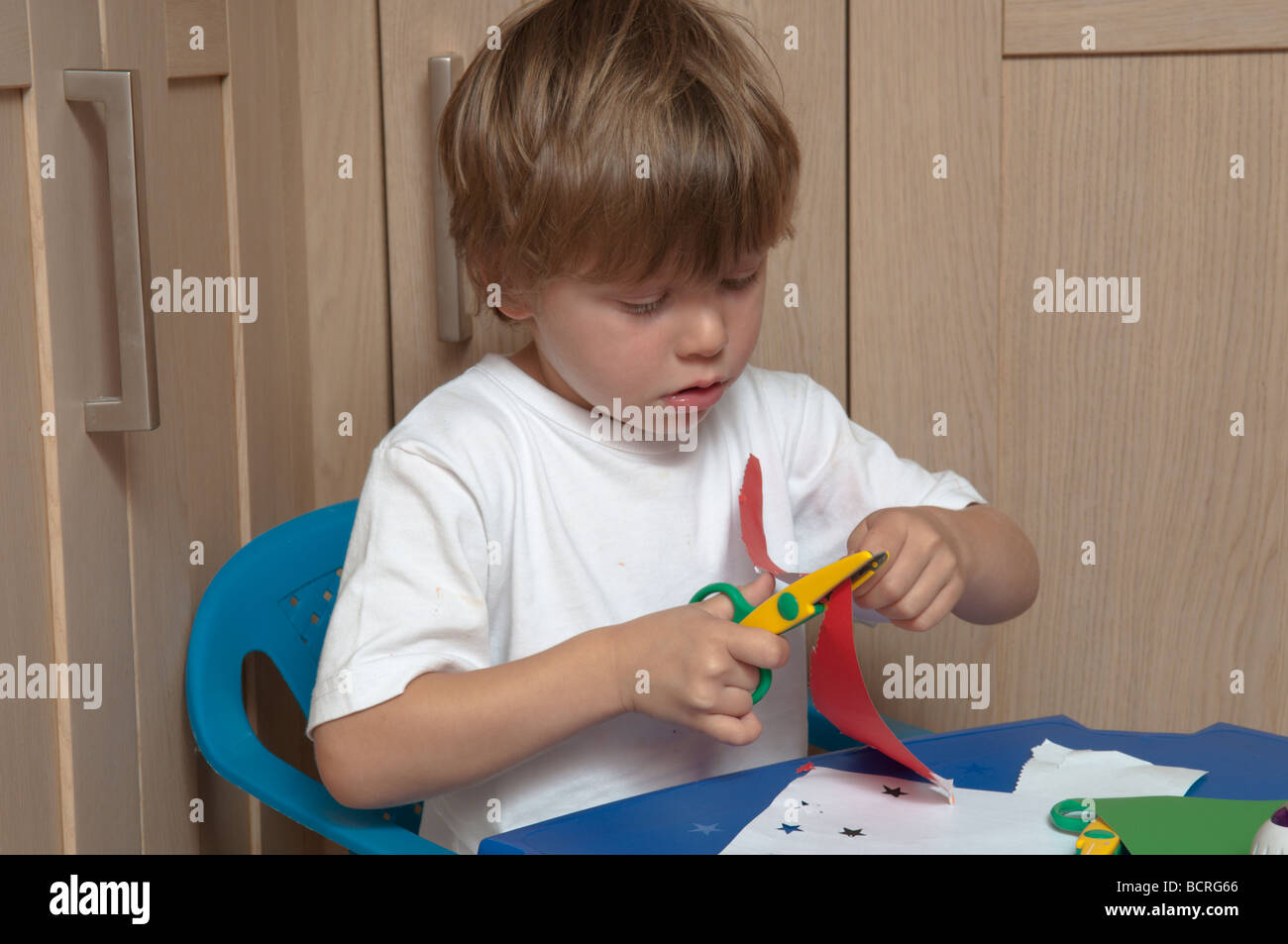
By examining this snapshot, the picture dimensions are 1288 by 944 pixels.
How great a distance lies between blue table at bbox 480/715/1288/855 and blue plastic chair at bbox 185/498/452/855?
0.10m

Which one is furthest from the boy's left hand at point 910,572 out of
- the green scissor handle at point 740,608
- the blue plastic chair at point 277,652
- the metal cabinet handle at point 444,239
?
the metal cabinet handle at point 444,239

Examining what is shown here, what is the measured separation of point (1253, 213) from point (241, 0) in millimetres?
948

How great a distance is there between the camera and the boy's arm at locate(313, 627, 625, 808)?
82 cm

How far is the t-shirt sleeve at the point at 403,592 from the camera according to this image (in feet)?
2.71

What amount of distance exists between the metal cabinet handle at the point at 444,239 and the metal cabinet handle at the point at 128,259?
369mm

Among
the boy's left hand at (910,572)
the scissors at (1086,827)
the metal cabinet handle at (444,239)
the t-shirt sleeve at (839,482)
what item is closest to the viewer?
the scissors at (1086,827)

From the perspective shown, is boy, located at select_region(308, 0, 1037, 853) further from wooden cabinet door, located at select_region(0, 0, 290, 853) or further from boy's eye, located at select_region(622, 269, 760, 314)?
wooden cabinet door, located at select_region(0, 0, 290, 853)

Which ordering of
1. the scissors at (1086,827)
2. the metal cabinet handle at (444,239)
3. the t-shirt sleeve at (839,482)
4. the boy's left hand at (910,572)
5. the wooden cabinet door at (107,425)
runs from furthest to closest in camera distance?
the metal cabinet handle at (444,239), the t-shirt sleeve at (839,482), the boy's left hand at (910,572), the wooden cabinet door at (107,425), the scissors at (1086,827)

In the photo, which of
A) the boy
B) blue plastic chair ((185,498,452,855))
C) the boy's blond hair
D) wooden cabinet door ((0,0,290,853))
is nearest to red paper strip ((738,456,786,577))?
the boy

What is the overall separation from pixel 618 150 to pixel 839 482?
366 mm

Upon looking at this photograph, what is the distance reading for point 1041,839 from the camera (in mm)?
725

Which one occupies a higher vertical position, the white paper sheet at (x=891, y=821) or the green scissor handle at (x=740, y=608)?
the green scissor handle at (x=740, y=608)

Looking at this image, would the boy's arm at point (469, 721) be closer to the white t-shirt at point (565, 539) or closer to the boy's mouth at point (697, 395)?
the white t-shirt at point (565, 539)
